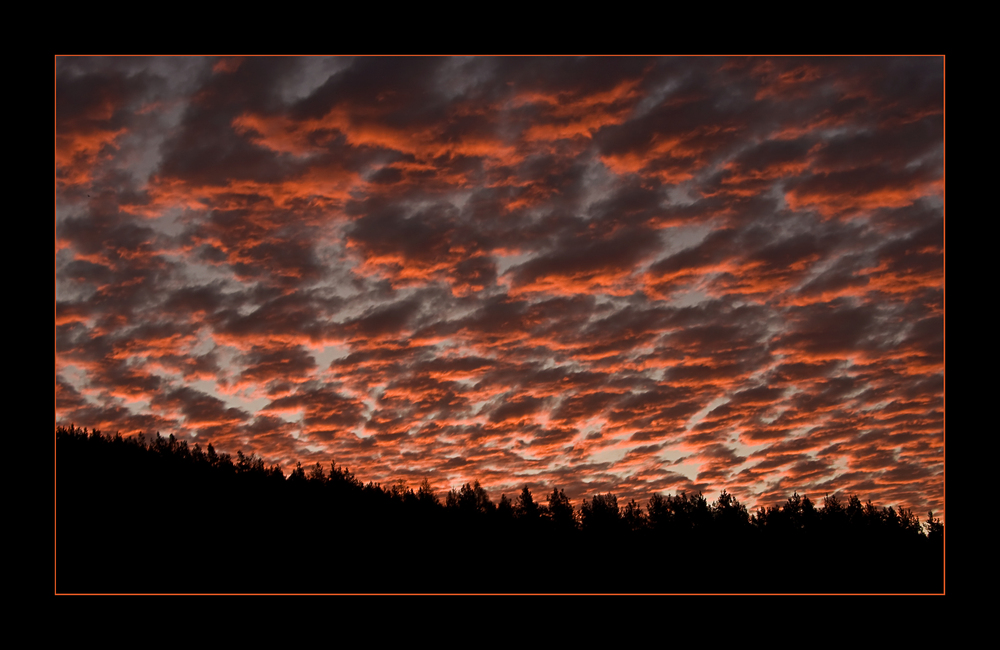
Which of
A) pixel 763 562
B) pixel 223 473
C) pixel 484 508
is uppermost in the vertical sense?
pixel 223 473

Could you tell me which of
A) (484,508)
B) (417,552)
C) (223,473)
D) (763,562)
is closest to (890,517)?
(763,562)

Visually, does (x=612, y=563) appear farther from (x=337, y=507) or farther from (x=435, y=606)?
(x=435, y=606)

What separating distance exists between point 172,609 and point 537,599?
12.9 meters

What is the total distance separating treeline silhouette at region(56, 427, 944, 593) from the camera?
71375 millimetres

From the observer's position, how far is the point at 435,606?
26000 millimetres

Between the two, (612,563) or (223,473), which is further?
(612,563)

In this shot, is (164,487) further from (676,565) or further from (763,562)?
(763,562)

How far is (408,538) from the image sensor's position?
10000 centimetres

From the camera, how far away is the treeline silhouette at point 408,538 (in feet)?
234

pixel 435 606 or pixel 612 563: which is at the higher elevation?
pixel 435 606

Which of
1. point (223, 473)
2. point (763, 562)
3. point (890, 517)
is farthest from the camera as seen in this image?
point (890, 517)

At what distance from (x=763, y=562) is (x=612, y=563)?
33352 mm

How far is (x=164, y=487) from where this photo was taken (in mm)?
80000
